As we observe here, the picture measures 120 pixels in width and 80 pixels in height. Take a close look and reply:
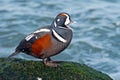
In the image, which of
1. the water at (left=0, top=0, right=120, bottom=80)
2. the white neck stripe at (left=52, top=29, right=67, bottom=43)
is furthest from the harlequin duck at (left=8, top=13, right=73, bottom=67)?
the water at (left=0, top=0, right=120, bottom=80)

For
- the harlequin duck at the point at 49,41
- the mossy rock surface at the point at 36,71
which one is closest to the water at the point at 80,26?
the mossy rock surface at the point at 36,71

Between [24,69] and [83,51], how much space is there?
17.6ft

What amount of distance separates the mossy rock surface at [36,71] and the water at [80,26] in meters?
3.27

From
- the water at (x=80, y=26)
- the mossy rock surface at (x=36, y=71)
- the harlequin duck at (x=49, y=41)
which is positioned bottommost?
the water at (x=80, y=26)

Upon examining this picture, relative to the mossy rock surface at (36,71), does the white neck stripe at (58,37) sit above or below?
above

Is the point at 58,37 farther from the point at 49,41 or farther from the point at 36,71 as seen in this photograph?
the point at 36,71

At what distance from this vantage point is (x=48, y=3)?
14734 millimetres

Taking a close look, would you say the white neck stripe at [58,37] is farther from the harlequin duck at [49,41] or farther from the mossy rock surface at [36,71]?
the mossy rock surface at [36,71]

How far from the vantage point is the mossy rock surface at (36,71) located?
6156 mm

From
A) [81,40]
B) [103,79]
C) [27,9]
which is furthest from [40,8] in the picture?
[103,79]

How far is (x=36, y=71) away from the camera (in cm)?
623

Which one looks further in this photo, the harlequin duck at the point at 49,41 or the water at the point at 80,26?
the water at the point at 80,26

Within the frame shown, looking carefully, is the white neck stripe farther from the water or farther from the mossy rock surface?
the water

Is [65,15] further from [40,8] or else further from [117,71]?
[40,8]
